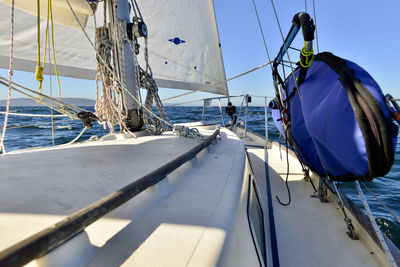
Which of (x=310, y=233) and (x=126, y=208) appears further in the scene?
(x=310, y=233)

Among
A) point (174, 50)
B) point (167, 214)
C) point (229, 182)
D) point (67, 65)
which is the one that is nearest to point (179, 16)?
point (174, 50)

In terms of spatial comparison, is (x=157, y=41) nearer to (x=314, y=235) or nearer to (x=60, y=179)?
(x=60, y=179)

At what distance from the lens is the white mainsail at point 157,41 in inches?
69.4

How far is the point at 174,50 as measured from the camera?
3.04 m

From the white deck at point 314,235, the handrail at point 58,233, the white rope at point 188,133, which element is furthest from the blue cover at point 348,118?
the handrail at point 58,233

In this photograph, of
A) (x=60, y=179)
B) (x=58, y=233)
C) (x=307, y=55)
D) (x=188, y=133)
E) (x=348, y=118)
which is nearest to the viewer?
(x=58, y=233)

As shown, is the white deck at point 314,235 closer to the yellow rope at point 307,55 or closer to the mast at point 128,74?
the yellow rope at point 307,55

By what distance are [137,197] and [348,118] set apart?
878mm

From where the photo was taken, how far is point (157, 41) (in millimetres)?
2953

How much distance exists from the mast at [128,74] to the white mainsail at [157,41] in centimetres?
26

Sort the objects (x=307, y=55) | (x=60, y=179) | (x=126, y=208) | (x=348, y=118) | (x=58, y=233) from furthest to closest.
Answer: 1. (x=307, y=55)
2. (x=348, y=118)
3. (x=60, y=179)
4. (x=126, y=208)
5. (x=58, y=233)

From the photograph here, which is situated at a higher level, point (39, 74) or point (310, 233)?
point (39, 74)

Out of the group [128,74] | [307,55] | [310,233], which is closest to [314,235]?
[310,233]

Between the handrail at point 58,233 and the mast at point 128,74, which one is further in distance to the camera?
the mast at point 128,74
